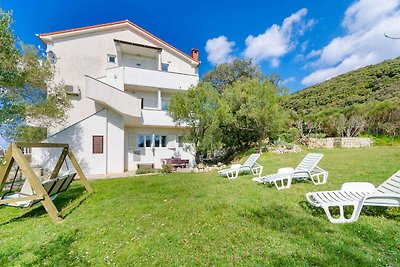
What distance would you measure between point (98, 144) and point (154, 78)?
25.1 ft

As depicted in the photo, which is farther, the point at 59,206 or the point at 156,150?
the point at 156,150

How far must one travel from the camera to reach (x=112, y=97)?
14.9 meters

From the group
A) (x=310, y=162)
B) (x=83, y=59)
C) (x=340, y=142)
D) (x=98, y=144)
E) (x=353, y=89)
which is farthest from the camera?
(x=353, y=89)

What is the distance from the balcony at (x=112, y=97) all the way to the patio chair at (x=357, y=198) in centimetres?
1360

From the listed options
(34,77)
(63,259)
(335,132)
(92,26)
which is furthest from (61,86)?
(335,132)

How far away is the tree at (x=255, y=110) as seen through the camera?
16750mm

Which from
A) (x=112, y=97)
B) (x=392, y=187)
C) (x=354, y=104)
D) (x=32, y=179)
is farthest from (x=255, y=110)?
(x=354, y=104)

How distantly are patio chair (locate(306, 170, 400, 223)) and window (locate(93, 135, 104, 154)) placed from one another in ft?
47.4

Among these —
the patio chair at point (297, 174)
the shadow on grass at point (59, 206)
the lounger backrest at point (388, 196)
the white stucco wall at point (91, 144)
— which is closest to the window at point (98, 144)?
the white stucco wall at point (91, 144)

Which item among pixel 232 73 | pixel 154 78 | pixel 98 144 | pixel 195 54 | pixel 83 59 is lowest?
pixel 98 144

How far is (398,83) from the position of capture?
39500mm

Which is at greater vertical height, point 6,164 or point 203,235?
point 6,164

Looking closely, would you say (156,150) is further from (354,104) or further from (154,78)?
(354,104)

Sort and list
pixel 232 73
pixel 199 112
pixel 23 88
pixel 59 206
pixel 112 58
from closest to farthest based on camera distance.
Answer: pixel 59 206 → pixel 23 88 → pixel 199 112 → pixel 112 58 → pixel 232 73
